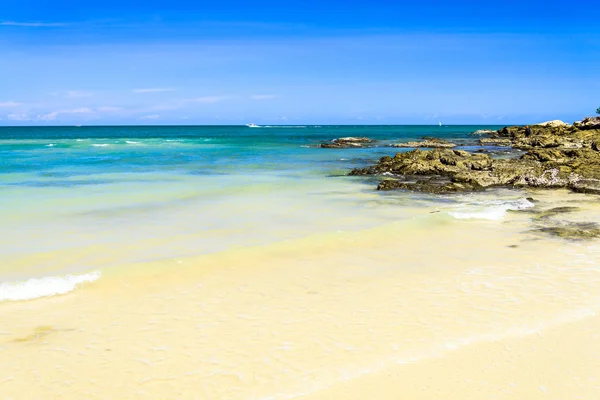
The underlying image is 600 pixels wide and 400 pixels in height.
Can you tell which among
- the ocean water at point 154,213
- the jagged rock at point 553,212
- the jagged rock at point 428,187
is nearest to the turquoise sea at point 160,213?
the ocean water at point 154,213

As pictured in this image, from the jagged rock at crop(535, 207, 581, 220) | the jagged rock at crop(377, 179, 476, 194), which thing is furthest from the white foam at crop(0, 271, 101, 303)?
the jagged rock at crop(377, 179, 476, 194)

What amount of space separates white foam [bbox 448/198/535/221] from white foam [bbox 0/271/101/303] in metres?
8.67

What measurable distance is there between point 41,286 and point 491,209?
10.4 metres

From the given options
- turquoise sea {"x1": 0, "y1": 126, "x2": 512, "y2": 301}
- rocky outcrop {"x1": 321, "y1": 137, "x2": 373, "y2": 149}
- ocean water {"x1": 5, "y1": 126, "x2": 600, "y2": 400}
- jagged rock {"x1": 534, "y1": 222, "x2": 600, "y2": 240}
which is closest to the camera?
ocean water {"x1": 5, "y1": 126, "x2": 600, "y2": 400}

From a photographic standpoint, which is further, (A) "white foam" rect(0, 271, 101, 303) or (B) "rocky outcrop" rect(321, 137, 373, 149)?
(B) "rocky outcrop" rect(321, 137, 373, 149)

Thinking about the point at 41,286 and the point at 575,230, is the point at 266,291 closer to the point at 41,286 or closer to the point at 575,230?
the point at 41,286

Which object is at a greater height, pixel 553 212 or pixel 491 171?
pixel 491 171

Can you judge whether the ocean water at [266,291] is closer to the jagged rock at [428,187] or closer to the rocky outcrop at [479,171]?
the jagged rock at [428,187]

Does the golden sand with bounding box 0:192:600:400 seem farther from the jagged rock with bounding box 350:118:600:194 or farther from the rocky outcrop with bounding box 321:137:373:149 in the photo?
the rocky outcrop with bounding box 321:137:373:149

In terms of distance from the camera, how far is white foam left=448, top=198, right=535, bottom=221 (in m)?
12.4

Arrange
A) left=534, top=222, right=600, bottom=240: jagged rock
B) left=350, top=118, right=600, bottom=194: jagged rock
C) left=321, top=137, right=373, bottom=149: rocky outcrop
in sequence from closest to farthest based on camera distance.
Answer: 1. left=534, top=222, right=600, bottom=240: jagged rock
2. left=350, top=118, right=600, bottom=194: jagged rock
3. left=321, top=137, right=373, bottom=149: rocky outcrop

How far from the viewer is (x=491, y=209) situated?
13.1m

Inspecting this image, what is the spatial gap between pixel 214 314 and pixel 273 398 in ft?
6.58

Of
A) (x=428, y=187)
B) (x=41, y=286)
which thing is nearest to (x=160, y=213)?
(x=41, y=286)
